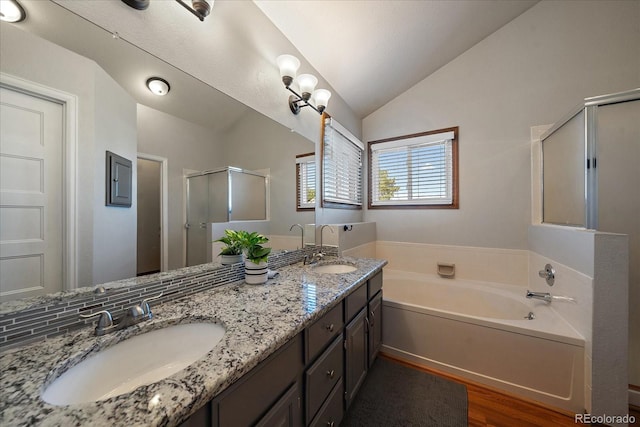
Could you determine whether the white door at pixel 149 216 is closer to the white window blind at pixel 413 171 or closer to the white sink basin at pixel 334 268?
the white sink basin at pixel 334 268

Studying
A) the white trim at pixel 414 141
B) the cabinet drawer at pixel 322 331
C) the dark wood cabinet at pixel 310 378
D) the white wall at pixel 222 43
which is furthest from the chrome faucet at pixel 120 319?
the white trim at pixel 414 141

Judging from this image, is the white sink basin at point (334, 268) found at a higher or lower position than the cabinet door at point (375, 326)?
higher

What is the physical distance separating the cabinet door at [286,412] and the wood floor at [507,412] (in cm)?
118

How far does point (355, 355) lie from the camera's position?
1367 mm

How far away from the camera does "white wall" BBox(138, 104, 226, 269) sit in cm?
93

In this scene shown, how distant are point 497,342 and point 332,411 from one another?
4.10ft

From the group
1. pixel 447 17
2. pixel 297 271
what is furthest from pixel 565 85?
pixel 297 271

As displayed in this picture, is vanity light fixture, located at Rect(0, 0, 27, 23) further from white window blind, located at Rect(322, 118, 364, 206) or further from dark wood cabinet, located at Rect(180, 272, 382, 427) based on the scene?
white window blind, located at Rect(322, 118, 364, 206)

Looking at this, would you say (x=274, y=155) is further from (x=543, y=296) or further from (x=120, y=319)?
(x=543, y=296)

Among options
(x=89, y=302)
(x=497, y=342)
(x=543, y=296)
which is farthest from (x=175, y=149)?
(x=543, y=296)

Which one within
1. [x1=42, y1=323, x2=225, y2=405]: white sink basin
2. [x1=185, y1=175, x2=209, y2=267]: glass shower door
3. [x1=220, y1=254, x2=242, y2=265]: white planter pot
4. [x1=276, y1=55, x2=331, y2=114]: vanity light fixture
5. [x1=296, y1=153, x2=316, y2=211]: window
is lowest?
[x1=42, y1=323, x2=225, y2=405]: white sink basin

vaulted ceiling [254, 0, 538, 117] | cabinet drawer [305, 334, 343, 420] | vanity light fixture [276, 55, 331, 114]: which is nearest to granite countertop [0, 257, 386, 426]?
cabinet drawer [305, 334, 343, 420]

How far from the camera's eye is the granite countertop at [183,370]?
0.42 m

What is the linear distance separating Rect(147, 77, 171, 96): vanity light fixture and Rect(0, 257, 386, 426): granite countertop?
90cm
